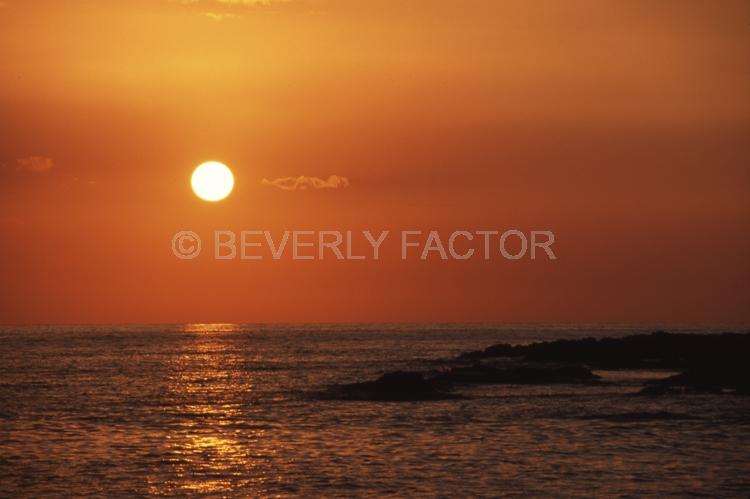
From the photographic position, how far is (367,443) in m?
46.8

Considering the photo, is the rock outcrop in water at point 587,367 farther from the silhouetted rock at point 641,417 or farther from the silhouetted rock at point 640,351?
the silhouetted rock at point 641,417

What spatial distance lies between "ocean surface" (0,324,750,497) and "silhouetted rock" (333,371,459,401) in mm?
2370

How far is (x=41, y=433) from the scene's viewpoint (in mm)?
51281

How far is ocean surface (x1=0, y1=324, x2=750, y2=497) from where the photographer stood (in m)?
37.6

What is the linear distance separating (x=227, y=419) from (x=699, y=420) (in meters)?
23.9

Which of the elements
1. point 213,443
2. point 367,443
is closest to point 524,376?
point 367,443

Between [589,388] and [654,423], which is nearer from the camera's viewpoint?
[654,423]

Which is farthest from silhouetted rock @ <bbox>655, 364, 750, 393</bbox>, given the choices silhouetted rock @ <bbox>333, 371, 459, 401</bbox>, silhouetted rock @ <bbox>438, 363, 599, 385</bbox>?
silhouetted rock @ <bbox>333, 371, 459, 401</bbox>

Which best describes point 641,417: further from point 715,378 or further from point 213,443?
point 213,443

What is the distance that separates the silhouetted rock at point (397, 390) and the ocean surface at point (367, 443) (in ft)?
7.78

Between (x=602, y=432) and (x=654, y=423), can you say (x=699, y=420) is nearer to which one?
(x=654, y=423)

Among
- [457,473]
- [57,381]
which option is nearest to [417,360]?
Result: [57,381]

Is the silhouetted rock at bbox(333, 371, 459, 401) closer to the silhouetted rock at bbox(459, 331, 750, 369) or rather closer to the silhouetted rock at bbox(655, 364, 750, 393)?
the silhouetted rock at bbox(655, 364, 750, 393)

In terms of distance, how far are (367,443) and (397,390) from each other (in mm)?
20884
